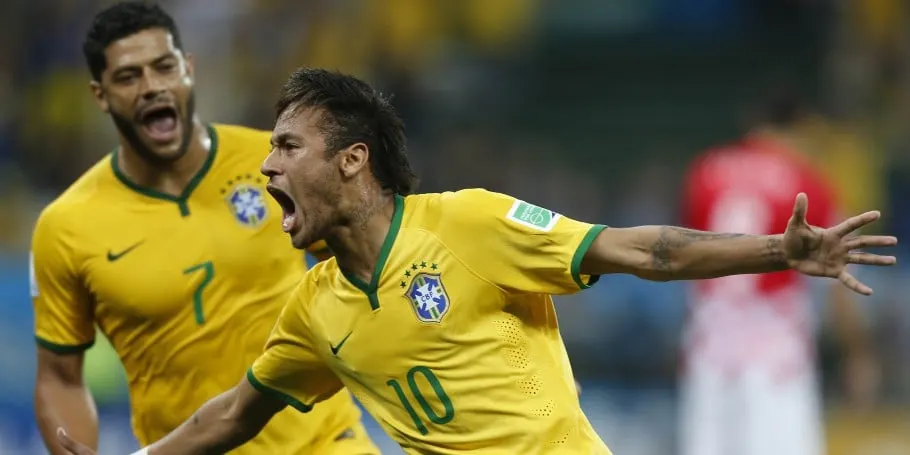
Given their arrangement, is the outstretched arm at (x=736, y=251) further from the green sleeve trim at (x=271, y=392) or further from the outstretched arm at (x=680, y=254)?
the green sleeve trim at (x=271, y=392)

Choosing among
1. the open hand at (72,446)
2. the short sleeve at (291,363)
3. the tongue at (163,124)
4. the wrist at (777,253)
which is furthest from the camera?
the tongue at (163,124)

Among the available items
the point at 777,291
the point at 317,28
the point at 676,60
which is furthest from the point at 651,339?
the point at 317,28

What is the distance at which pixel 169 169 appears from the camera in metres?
5.72

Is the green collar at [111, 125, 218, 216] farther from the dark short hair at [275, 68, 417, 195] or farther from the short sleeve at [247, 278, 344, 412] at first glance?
the dark short hair at [275, 68, 417, 195]

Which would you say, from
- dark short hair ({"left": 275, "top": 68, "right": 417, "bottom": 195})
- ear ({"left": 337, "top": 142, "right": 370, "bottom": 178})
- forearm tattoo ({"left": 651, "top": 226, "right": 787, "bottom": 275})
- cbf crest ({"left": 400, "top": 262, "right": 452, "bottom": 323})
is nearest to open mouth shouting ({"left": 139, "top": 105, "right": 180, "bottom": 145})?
dark short hair ({"left": 275, "top": 68, "right": 417, "bottom": 195})

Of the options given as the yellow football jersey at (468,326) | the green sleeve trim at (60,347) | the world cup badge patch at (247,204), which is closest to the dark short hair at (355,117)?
the yellow football jersey at (468,326)

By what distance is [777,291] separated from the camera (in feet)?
30.0

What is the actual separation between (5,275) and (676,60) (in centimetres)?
→ 703

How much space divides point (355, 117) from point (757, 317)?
17.1ft

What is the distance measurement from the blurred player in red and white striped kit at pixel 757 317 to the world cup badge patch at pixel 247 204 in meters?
4.10

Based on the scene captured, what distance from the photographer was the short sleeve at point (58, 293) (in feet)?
18.5

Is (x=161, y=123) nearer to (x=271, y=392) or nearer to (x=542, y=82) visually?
(x=271, y=392)

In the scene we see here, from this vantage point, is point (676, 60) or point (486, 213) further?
point (676, 60)

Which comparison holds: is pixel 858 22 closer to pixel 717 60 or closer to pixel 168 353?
pixel 717 60
